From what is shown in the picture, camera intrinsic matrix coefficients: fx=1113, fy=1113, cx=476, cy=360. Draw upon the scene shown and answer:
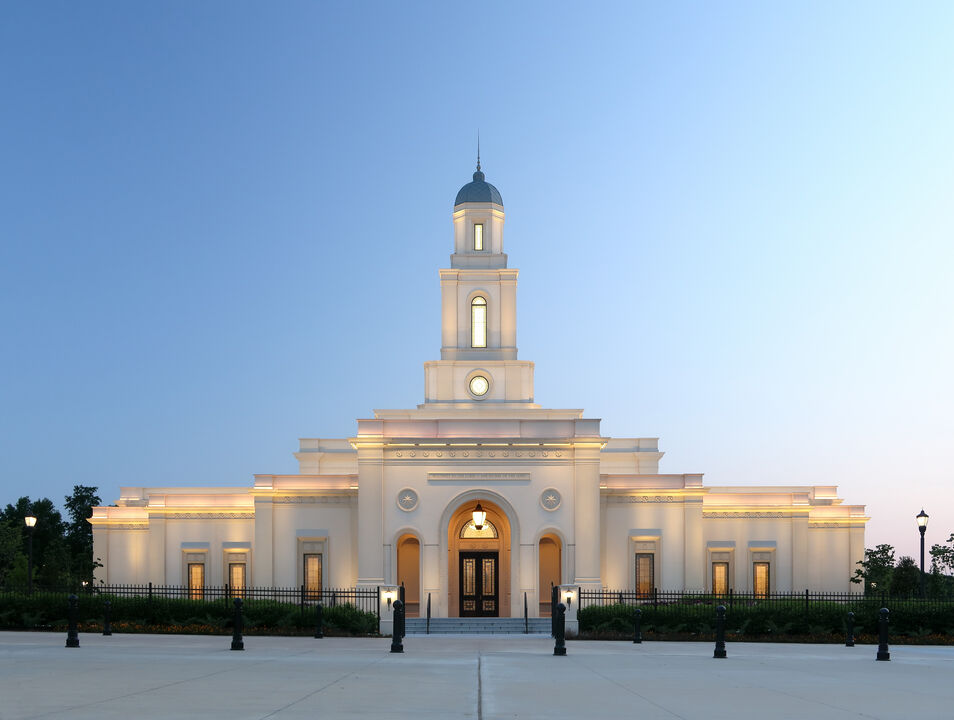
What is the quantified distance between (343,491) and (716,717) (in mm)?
34057

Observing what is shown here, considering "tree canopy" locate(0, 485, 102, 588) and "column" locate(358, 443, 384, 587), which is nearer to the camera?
"column" locate(358, 443, 384, 587)

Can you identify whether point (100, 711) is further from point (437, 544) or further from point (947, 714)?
point (437, 544)

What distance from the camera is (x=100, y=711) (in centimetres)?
1210

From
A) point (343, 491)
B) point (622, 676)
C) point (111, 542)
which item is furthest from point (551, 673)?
point (111, 542)

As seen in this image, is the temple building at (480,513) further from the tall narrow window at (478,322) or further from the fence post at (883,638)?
the fence post at (883,638)

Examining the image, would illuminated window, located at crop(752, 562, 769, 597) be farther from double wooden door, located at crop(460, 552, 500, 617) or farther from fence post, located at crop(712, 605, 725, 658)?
fence post, located at crop(712, 605, 725, 658)

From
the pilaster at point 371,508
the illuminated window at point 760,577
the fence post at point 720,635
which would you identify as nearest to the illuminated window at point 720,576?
the illuminated window at point 760,577

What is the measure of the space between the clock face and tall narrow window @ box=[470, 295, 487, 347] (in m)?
1.50

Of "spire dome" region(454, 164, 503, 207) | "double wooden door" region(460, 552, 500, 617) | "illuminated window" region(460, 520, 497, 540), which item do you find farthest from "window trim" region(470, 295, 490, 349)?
"double wooden door" region(460, 552, 500, 617)

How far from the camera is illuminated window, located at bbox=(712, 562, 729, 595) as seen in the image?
47.5 meters

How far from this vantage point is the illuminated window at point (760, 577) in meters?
48.1

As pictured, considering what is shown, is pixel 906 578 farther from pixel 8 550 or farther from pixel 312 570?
pixel 8 550

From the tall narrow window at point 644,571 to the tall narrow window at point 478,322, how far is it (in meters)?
11.4

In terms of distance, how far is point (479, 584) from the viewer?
43.3 metres
